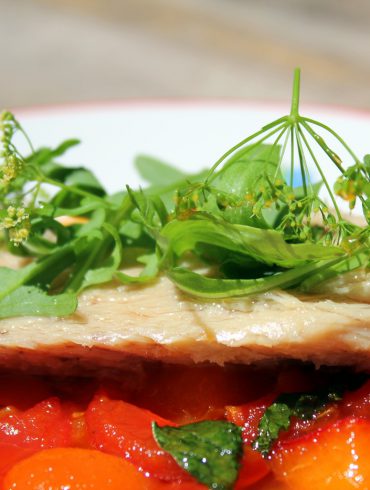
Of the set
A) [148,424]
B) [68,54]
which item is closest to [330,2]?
[68,54]

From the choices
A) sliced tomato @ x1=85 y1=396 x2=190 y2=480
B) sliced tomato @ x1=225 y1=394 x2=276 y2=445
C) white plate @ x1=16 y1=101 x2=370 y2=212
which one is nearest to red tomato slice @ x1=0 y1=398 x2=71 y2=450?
sliced tomato @ x1=85 y1=396 x2=190 y2=480

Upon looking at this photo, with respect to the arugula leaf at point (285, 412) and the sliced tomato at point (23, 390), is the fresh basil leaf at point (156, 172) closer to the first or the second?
the sliced tomato at point (23, 390)

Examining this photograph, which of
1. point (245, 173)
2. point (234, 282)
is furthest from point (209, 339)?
point (245, 173)

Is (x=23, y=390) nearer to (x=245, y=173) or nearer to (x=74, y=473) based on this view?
(x=74, y=473)

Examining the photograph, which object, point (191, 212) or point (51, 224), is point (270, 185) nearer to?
point (191, 212)

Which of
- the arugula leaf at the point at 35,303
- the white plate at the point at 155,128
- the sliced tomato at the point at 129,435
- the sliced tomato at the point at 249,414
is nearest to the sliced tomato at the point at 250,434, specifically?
the sliced tomato at the point at 249,414
